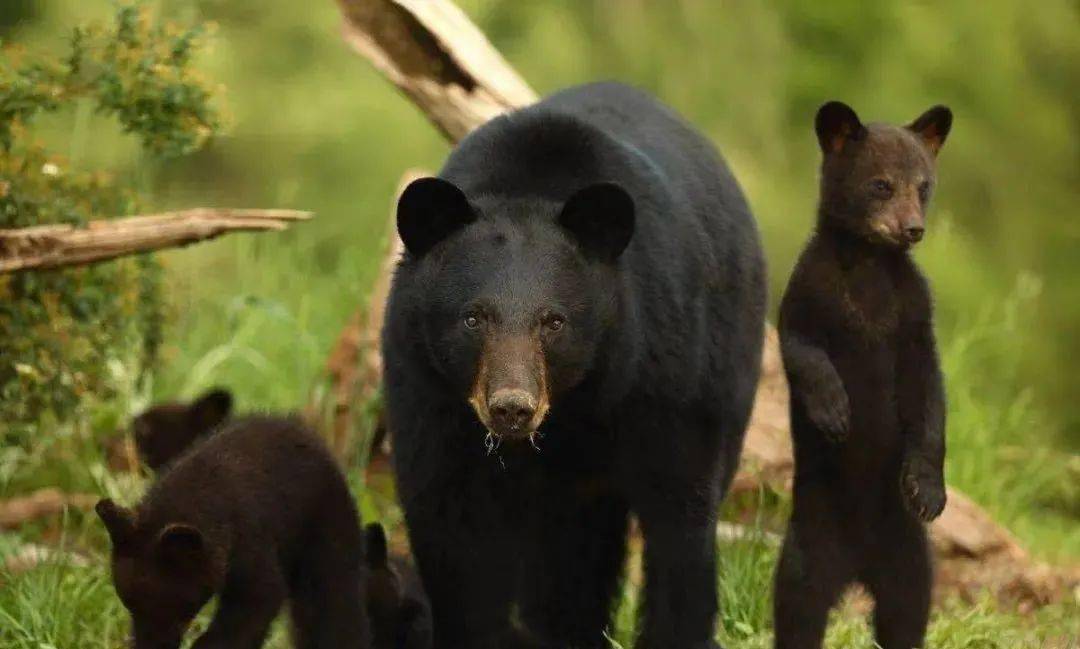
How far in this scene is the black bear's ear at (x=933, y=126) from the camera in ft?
17.4

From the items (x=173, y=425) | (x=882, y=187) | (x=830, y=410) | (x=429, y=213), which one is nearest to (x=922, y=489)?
(x=830, y=410)

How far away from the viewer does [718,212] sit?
5688 millimetres

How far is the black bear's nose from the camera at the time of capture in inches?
175

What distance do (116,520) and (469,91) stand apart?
3.06 m

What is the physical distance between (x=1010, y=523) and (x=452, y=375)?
4670mm

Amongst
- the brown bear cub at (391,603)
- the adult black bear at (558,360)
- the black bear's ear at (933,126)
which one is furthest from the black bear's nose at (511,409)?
the black bear's ear at (933,126)

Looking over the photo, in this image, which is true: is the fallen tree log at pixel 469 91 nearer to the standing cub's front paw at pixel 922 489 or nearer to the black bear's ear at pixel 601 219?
the standing cub's front paw at pixel 922 489

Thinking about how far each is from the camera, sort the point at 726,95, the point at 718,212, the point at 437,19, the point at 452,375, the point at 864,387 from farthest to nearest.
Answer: the point at 726,95 < the point at 437,19 < the point at 718,212 < the point at 864,387 < the point at 452,375

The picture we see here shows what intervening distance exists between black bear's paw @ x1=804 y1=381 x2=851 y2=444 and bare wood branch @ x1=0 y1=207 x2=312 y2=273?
1764mm

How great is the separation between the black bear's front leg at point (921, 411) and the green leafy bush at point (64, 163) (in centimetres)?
264

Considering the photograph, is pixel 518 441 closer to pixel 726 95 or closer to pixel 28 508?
pixel 28 508

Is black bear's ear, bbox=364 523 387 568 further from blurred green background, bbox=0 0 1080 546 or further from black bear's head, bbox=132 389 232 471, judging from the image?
blurred green background, bbox=0 0 1080 546

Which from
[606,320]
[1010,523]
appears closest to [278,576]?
[606,320]

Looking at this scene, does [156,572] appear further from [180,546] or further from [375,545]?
[375,545]
